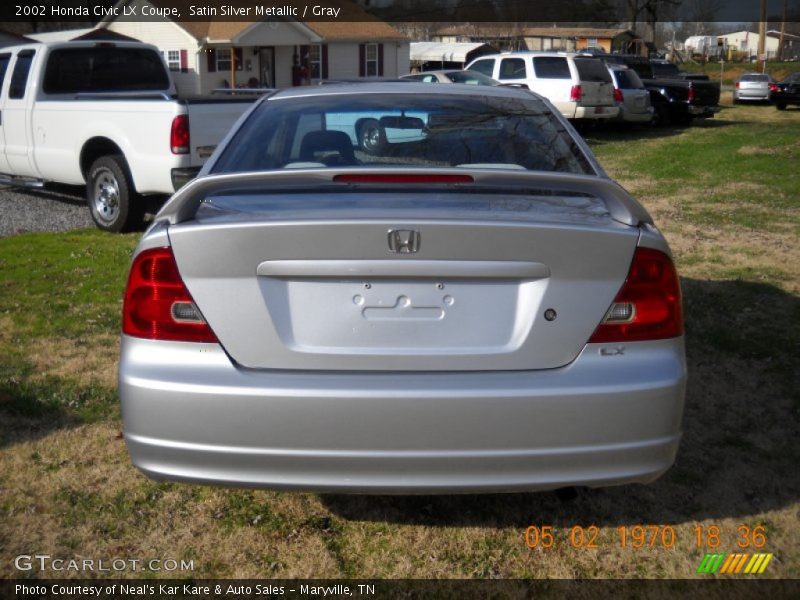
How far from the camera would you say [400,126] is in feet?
14.6

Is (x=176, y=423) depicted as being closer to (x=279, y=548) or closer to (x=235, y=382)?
(x=235, y=382)

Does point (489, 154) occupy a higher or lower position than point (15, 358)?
higher

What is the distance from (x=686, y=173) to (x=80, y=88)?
376 inches

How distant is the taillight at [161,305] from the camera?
2.98m

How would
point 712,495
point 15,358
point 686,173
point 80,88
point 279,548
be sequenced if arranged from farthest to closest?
point 686,173 → point 80,88 → point 15,358 → point 712,495 → point 279,548

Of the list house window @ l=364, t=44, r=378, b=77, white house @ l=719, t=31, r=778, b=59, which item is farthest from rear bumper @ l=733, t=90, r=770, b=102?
white house @ l=719, t=31, r=778, b=59

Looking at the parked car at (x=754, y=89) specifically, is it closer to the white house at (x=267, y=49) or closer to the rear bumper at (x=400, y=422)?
the white house at (x=267, y=49)

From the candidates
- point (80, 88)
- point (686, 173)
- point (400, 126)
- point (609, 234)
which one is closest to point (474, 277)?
point (609, 234)

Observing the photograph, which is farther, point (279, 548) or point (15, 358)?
point (15, 358)

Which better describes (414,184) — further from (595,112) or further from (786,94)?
(786,94)

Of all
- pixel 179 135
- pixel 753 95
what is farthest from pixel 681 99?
pixel 179 135

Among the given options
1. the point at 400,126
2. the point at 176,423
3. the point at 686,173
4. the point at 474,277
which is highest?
the point at 400,126

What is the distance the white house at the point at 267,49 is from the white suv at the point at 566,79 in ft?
51.7

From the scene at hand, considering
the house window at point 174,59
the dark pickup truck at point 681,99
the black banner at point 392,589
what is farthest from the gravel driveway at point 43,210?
the house window at point 174,59
